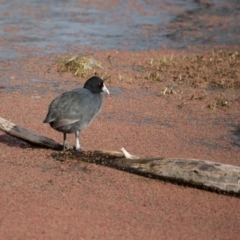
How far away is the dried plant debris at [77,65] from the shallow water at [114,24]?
146 centimetres

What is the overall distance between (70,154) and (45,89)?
130 inches

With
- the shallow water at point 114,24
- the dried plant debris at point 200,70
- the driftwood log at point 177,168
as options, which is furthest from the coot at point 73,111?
the shallow water at point 114,24

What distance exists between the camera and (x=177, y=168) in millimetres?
7035

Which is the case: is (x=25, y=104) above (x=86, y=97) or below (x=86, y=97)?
below

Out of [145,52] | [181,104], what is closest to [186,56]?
[145,52]

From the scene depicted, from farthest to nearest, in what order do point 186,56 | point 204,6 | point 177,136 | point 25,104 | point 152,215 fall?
point 204,6 → point 186,56 → point 25,104 → point 177,136 → point 152,215

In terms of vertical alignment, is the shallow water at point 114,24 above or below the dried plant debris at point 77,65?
below

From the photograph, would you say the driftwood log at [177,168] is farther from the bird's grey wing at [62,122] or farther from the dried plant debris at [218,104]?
the dried plant debris at [218,104]


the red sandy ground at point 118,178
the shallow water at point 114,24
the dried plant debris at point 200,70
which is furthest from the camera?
the shallow water at point 114,24

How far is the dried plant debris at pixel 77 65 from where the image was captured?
1191 cm

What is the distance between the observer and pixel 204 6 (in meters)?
20.8

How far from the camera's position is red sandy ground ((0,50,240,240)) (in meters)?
6.12

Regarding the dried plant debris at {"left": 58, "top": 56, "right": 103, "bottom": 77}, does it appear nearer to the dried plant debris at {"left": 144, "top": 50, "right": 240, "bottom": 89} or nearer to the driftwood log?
the dried plant debris at {"left": 144, "top": 50, "right": 240, "bottom": 89}

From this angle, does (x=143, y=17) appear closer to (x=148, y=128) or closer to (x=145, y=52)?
(x=145, y=52)
